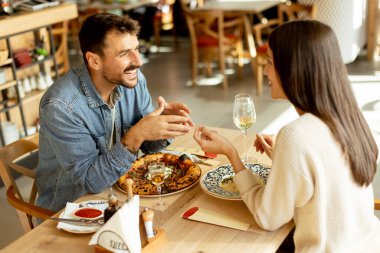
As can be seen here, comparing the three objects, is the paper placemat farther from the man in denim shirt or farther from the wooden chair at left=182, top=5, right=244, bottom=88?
the wooden chair at left=182, top=5, right=244, bottom=88

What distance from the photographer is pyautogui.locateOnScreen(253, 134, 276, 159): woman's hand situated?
6.21 ft

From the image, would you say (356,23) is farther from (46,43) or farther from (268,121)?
(46,43)

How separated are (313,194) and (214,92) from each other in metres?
4.33

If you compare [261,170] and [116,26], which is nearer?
[261,170]

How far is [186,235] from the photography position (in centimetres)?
152

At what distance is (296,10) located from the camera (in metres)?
5.55

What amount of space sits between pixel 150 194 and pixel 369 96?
392cm

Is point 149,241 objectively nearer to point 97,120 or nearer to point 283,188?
point 283,188

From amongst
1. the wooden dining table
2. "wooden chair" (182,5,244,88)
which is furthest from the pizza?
"wooden chair" (182,5,244,88)

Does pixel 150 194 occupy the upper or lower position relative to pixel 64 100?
lower

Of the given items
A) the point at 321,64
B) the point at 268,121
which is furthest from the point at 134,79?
the point at 268,121

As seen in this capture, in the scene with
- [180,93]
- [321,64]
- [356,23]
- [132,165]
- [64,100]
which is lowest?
[180,93]

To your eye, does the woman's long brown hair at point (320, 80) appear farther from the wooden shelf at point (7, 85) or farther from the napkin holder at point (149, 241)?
the wooden shelf at point (7, 85)

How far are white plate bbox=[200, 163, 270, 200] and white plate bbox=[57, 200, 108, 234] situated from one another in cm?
37
